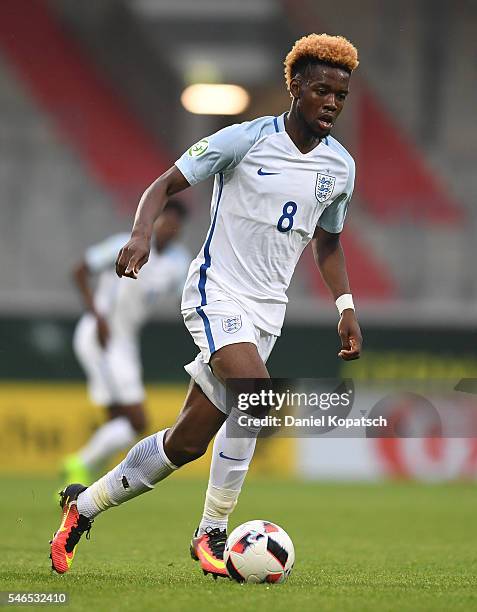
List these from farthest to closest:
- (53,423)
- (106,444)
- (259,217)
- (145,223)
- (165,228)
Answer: (53,423), (165,228), (106,444), (259,217), (145,223)

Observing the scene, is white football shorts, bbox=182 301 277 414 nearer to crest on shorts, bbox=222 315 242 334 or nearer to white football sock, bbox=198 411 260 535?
crest on shorts, bbox=222 315 242 334

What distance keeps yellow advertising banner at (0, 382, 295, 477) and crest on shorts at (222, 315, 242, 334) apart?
7.96m

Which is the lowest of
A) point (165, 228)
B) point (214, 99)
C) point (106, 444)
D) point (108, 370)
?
point (106, 444)

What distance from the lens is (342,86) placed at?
448cm

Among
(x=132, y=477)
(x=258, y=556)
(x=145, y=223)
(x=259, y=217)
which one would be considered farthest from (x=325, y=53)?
(x=258, y=556)

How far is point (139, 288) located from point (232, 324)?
5.19 metres

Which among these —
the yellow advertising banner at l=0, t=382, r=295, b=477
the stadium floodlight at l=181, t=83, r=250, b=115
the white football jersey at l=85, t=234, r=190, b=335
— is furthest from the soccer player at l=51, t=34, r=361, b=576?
the stadium floodlight at l=181, t=83, r=250, b=115

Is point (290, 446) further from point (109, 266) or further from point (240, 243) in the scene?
point (240, 243)

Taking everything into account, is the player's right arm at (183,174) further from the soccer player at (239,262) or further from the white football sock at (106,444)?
the white football sock at (106,444)

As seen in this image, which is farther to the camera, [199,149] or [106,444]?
[106,444]

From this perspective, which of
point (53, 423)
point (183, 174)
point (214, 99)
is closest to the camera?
point (183, 174)

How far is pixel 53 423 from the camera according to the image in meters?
12.3

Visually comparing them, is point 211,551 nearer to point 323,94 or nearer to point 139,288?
point 323,94

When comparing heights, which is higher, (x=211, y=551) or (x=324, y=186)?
(x=324, y=186)
